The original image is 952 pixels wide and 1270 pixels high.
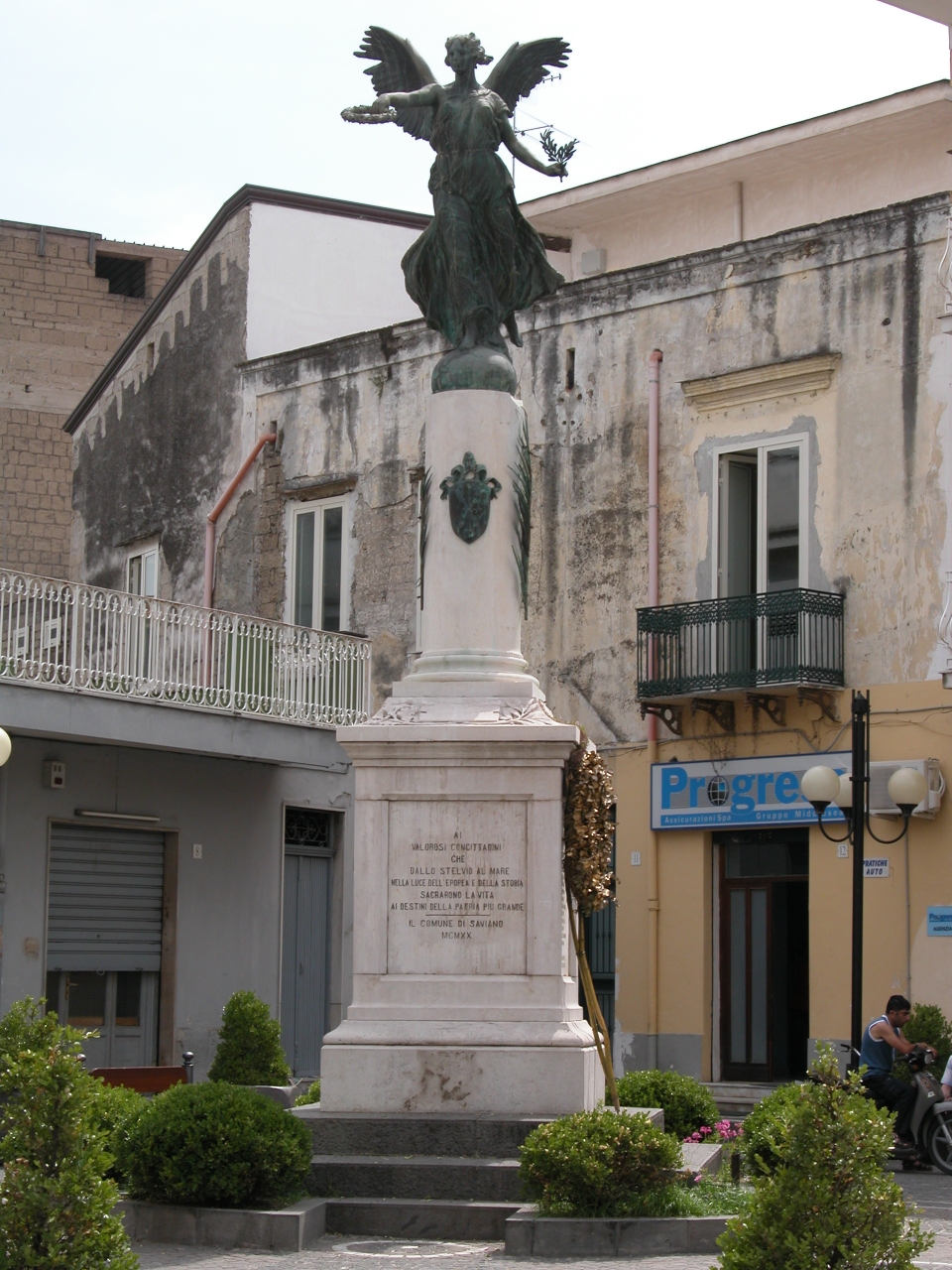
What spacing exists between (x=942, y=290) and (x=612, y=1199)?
13677mm

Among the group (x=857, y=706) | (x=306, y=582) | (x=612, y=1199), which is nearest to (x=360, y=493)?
(x=306, y=582)

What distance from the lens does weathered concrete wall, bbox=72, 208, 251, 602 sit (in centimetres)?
2788

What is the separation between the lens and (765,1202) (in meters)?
6.52

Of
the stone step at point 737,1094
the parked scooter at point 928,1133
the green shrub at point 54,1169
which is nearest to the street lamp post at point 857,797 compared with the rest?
the parked scooter at point 928,1133

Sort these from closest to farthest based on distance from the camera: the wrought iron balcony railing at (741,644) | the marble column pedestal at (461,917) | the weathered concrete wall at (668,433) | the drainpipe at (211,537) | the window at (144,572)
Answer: the marble column pedestal at (461,917) < the weathered concrete wall at (668,433) < the wrought iron balcony railing at (741,644) < the drainpipe at (211,537) < the window at (144,572)

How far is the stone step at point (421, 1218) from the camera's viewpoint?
951 centimetres

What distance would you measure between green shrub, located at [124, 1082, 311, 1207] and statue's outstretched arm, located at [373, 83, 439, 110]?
5.90 m

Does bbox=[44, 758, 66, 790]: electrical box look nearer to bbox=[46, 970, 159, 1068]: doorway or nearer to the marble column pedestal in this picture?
bbox=[46, 970, 159, 1068]: doorway

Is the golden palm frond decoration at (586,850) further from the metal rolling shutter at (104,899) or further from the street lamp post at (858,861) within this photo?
the metal rolling shutter at (104,899)

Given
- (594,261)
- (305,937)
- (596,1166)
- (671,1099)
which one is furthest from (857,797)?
(594,261)

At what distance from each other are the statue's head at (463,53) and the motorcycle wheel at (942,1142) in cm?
772

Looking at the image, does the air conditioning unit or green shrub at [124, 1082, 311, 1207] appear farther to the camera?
the air conditioning unit

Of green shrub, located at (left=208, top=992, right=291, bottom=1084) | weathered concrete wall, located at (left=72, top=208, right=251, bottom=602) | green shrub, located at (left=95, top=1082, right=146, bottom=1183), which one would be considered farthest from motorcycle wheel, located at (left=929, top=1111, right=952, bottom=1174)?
weathered concrete wall, located at (left=72, top=208, right=251, bottom=602)

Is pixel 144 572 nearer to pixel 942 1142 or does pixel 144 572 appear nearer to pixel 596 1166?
pixel 942 1142
